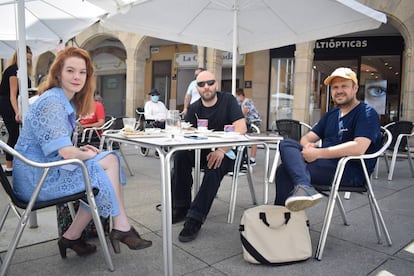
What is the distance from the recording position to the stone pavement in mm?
2299

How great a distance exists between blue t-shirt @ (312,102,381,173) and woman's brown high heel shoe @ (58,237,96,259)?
2094 millimetres

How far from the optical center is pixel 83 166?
6.67 ft

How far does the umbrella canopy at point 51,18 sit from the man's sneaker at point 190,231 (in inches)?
118

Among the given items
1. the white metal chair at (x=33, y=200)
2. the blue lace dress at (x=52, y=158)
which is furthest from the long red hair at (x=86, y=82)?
the white metal chair at (x=33, y=200)

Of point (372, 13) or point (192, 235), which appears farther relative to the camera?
point (372, 13)

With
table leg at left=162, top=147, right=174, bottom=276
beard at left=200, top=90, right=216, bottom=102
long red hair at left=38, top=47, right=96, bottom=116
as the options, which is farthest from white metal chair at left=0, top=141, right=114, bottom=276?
beard at left=200, top=90, right=216, bottom=102

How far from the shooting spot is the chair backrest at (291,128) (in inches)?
214

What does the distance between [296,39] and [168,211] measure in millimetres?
3759

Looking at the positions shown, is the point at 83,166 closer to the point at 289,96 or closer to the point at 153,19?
the point at 153,19

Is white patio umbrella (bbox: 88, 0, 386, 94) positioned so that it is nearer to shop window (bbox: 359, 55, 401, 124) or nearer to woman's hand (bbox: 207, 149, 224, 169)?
woman's hand (bbox: 207, 149, 224, 169)

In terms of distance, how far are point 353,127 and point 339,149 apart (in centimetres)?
30

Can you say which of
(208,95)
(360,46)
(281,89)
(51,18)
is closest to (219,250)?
(208,95)

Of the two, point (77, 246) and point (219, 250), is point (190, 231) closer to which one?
point (219, 250)

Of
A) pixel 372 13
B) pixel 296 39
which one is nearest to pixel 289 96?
pixel 296 39
